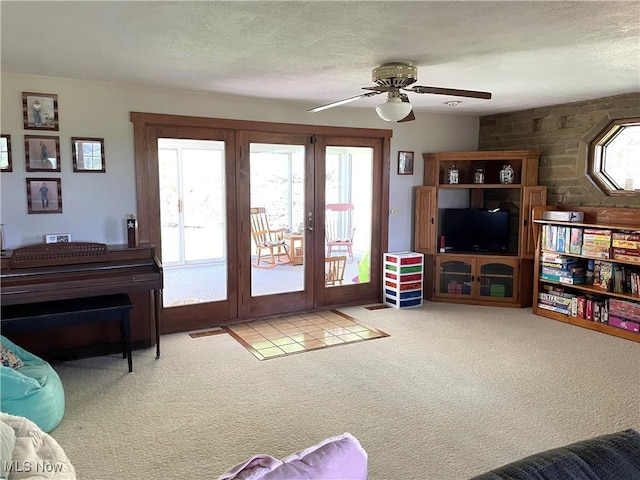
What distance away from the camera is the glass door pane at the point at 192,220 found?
4.59 meters

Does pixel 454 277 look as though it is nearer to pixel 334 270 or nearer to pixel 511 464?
pixel 334 270

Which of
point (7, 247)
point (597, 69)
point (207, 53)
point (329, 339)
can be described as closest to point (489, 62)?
point (597, 69)

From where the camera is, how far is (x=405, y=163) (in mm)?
5875

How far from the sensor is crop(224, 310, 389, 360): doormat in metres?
4.29

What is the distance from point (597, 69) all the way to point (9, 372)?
174 inches

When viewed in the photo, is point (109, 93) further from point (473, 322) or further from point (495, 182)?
point (495, 182)

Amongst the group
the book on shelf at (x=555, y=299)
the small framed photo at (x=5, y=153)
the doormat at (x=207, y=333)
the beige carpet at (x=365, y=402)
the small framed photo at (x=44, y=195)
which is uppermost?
the small framed photo at (x=5, y=153)

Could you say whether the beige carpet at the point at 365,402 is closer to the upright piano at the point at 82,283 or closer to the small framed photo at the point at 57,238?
the upright piano at the point at 82,283

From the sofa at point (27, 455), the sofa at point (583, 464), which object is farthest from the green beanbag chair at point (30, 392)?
the sofa at point (583, 464)

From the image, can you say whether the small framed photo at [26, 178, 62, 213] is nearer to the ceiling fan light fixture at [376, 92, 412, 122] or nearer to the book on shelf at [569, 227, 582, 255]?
the ceiling fan light fixture at [376, 92, 412, 122]

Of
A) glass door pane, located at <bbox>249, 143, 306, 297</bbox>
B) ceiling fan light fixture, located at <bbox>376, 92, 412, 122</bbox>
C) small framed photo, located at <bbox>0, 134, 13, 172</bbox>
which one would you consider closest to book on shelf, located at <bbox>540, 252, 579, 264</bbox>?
glass door pane, located at <bbox>249, 143, 306, 297</bbox>

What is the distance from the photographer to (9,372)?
2.78 m

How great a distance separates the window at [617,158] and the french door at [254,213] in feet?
7.23

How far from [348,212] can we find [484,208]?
1865 millimetres
